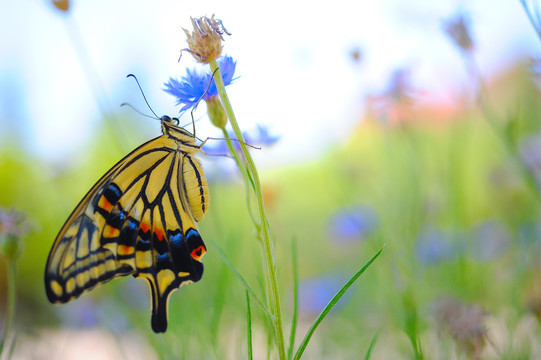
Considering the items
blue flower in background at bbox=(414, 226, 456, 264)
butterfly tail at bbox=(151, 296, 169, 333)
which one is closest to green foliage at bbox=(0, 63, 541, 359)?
blue flower in background at bbox=(414, 226, 456, 264)

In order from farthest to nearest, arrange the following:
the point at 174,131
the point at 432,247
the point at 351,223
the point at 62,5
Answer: the point at 432,247 < the point at 351,223 < the point at 62,5 < the point at 174,131

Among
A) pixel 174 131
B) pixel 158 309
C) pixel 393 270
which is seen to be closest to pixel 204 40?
pixel 174 131

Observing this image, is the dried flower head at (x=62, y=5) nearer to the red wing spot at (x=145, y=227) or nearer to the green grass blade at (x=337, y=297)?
→ the red wing spot at (x=145, y=227)

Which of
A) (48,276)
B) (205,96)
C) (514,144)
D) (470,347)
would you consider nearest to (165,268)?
(48,276)

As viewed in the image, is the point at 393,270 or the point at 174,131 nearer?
the point at 174,131

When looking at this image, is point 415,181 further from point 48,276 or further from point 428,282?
point 48,276

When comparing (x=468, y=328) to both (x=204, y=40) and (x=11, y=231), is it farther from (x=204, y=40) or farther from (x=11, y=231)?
(x=11, y=231)
